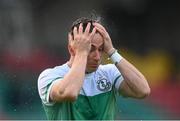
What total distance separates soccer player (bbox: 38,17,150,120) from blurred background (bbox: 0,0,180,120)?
6969 millimetres

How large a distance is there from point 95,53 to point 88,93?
301 millimetres

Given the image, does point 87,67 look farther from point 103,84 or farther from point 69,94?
point 69,94

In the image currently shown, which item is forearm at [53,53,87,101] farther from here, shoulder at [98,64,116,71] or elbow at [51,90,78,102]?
shoulder at [98,64,116,71]

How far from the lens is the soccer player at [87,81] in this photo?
5074 millimetres

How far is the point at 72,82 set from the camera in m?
5.04

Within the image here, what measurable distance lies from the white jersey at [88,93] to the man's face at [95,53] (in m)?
0.12

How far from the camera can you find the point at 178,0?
15078 millimetres

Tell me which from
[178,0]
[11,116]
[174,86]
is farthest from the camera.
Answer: [178,0]

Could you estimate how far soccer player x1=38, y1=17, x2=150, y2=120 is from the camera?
5074 mm

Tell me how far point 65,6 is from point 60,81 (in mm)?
9623

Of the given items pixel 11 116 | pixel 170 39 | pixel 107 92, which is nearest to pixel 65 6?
pixel 170 39

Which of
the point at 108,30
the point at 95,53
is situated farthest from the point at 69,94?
the point at 108,30

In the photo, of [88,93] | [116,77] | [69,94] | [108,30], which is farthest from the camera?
[108,30]

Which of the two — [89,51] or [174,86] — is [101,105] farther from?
[174,86]
